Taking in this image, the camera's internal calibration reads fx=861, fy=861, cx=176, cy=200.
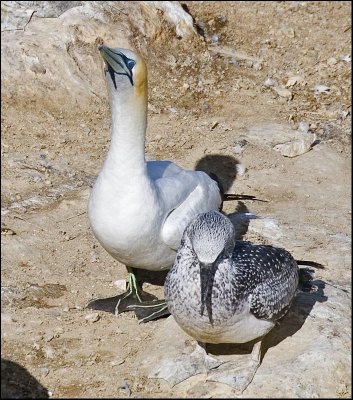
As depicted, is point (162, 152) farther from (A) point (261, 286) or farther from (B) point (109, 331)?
(A) point (261, 286)

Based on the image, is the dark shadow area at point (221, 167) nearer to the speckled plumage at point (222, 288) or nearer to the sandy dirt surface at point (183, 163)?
the sandy dirt surface at point (183, 163)

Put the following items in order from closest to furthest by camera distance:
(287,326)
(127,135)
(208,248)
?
(208,248)
(287,326)
(127,135)

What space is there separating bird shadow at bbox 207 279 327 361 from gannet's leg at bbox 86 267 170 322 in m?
0.85

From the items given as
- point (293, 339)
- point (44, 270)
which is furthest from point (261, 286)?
point (44, 270)

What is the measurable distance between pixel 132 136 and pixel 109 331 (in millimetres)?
1714

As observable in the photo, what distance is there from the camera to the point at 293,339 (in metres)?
6.98

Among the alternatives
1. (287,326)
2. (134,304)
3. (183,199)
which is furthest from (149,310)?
(287,326)

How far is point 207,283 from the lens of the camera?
602 cm

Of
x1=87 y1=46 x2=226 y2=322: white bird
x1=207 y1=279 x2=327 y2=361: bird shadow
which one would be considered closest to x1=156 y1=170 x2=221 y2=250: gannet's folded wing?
x1=87 y1=46 x2=226 y2=322: white bird

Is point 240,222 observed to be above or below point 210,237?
below

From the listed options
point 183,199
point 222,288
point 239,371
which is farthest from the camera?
point 183,199

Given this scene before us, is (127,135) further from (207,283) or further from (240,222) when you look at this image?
(207,283)

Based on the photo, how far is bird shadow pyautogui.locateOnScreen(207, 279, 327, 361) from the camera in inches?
273

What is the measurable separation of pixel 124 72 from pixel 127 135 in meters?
0.58
